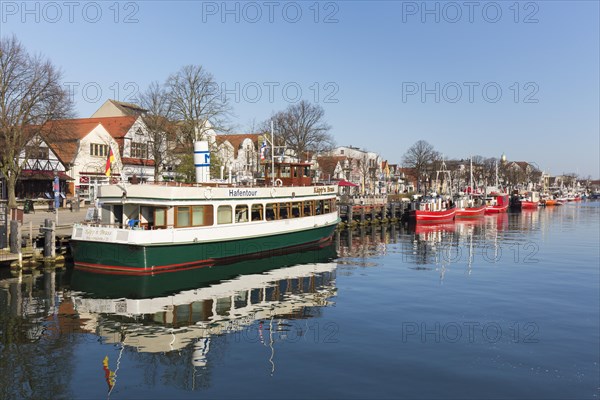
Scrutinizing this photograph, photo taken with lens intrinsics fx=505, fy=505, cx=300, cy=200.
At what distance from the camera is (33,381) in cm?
1216

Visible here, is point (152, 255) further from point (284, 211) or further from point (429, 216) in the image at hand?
point (429, 216)

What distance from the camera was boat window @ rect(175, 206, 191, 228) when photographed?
1032 inches

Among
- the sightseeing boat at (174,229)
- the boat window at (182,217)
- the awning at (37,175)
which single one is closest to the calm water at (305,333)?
the sightseeing boat at (174,229)

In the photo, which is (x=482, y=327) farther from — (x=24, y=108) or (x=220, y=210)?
(x=24, y=108)

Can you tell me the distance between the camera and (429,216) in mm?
62750

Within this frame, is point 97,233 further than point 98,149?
No

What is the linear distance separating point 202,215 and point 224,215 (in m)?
1.69

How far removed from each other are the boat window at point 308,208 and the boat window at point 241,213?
21.5 feet

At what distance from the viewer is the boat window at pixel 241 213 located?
30.0 m

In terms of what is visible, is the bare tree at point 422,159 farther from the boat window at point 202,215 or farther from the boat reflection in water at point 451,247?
the boat window at point 202,215

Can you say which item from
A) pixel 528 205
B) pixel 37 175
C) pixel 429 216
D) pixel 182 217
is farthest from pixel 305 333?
pixel 528 205

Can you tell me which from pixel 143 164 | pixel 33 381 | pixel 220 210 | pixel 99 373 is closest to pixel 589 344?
pixel 99 373

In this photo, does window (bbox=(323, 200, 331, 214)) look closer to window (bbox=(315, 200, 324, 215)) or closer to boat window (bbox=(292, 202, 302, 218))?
window (bbox=(315, 200, 324, 215))

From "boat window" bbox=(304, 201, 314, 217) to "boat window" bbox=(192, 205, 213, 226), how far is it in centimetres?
975
